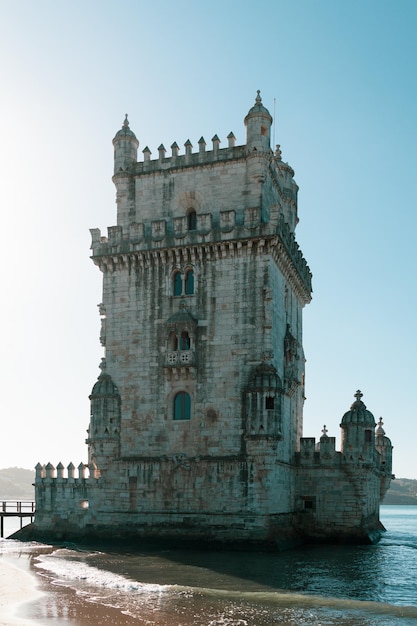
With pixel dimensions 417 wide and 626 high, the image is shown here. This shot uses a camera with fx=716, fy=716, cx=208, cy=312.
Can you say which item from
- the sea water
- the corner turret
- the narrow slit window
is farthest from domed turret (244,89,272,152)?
the corner turret

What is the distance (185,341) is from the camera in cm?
4141

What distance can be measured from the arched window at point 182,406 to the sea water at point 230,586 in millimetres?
7305

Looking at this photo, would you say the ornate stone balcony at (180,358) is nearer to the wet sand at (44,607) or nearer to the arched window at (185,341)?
the arched window at (185,341)

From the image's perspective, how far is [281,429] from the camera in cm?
4053

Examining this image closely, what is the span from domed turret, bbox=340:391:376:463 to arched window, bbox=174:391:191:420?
10.5 meters

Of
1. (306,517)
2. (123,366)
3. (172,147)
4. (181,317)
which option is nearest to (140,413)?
(123,366)

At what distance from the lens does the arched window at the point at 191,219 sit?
43.7 metres

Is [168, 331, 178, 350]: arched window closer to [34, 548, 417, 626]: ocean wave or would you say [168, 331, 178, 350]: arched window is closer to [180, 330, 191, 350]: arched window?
[180, 330, 191, 350]: arched window

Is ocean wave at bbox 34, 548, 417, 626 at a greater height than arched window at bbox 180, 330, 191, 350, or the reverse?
arched window at bbox 180, 330, 191, 350

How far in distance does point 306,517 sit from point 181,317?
48.8 feet

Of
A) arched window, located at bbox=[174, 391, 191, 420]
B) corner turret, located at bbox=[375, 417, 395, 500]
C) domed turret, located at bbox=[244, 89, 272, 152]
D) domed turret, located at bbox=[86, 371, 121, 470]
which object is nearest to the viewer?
arched window, located at bbox=[174, 391, 191, 420]

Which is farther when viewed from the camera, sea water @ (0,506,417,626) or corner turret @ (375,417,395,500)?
corner turret @ (375,417,395,500)

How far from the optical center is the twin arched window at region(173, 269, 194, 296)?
42.2m

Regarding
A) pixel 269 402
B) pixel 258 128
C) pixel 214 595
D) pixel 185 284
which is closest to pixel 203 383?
pixel 269 402
